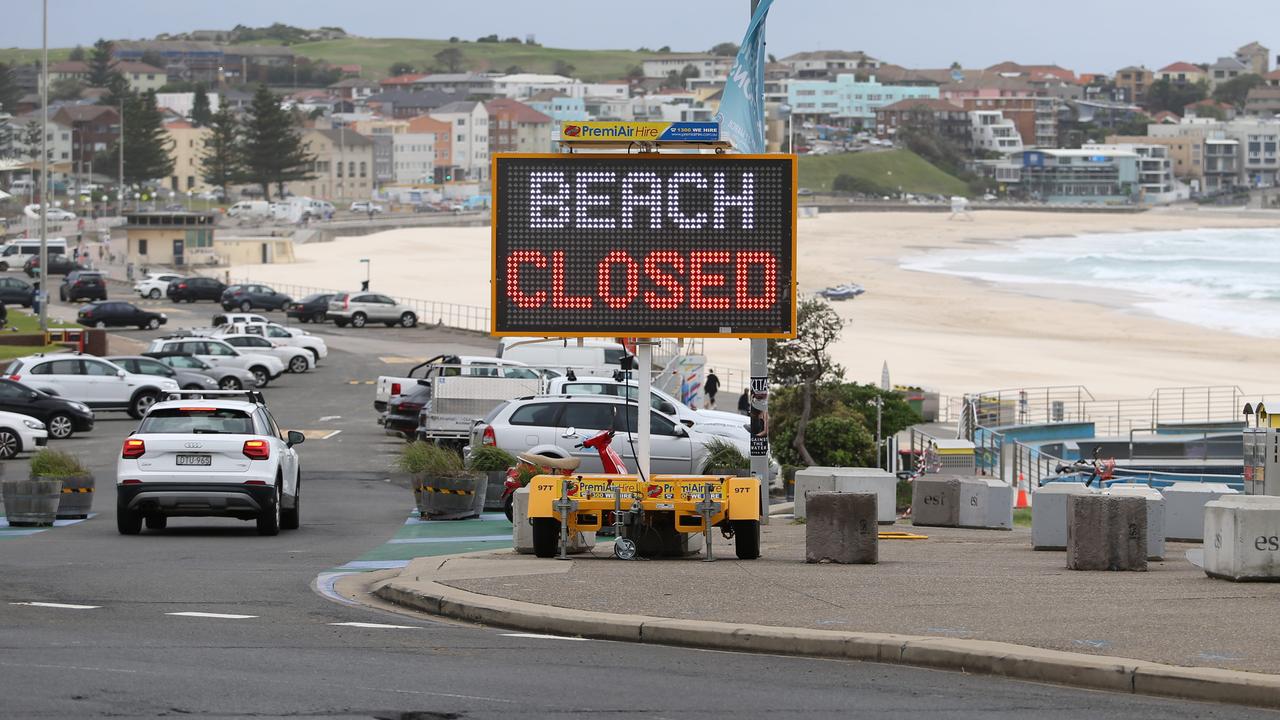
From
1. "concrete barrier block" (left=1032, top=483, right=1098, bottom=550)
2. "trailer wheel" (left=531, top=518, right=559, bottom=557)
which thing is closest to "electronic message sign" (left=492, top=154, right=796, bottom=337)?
"trailer wheel" (left=531, top=518, right=559, bottom=557)

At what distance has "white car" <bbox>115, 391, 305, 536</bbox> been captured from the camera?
17953 millimetres

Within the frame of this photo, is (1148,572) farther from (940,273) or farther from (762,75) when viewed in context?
(940,273)

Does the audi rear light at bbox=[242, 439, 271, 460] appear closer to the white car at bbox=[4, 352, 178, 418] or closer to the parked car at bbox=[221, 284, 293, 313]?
the white car at bbox=[4, 352, 178, 418]

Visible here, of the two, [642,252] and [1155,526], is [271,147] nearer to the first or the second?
[642,252]

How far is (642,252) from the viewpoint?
1473 cm

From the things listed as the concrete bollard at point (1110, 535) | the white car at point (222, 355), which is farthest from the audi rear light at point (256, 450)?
the white car at point (222, 355)

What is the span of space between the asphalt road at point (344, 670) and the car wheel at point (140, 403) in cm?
2291

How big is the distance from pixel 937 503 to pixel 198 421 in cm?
816

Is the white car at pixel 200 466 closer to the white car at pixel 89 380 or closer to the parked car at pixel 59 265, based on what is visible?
the white car at pixel 89 380

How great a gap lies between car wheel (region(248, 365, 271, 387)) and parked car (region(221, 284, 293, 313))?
2734cm

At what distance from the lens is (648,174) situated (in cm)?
1484

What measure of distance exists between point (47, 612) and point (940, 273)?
102m

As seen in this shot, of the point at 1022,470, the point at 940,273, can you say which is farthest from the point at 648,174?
the point at 940,273

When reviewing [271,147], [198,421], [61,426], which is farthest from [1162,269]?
[198,421]
